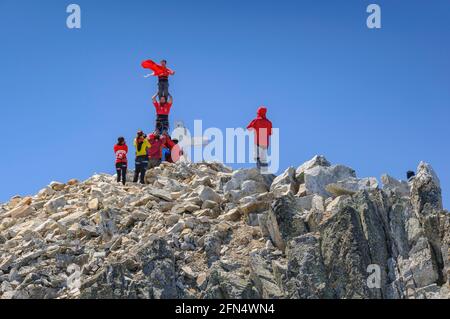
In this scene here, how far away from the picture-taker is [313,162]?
1318 inches

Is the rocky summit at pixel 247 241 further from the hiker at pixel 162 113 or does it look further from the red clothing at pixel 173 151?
the hiker at pixel 162 113

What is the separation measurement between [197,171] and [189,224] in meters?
5.79

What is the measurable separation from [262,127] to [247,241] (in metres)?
6.14

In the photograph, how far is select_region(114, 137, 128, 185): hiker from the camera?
36875 mm

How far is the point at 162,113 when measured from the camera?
41.5m

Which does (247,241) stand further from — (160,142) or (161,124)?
(161,124)

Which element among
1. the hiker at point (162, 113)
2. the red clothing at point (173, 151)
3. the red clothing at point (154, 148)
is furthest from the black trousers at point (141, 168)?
the hiker at point (162, 113)

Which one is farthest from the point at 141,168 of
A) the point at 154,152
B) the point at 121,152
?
the point at 154,152

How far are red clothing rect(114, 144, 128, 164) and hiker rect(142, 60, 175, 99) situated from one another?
543 centimetres

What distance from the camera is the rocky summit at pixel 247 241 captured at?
2786 cm

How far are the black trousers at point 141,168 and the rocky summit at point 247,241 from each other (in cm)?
231

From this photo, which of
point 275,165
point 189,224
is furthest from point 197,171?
Result: point 189,224

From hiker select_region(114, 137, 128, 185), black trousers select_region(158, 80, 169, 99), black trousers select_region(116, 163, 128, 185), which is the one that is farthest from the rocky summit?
black trousers select_region(158, 80, 169, 99)
